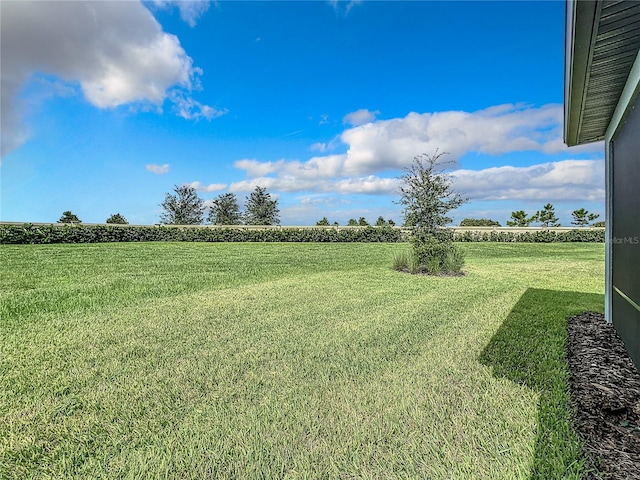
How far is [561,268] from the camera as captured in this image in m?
9.79

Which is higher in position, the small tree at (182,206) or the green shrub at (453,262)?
the small tree at (182,206)

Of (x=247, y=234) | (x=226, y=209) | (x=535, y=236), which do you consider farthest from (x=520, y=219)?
(x=226, y=209)

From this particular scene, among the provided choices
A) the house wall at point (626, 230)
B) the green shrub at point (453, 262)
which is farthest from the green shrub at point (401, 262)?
the house wall at point (626, 230)

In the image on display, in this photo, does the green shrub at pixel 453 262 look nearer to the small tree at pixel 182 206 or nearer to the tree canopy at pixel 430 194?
the tree canopy at pixel 430 194

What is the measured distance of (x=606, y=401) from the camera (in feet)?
7.16

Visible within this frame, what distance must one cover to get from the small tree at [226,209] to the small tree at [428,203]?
28514 mm

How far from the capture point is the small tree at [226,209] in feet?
115

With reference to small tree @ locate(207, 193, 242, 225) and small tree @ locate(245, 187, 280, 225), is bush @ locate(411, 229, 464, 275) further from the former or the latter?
small tree @ locate(207, 193, 242, 225)

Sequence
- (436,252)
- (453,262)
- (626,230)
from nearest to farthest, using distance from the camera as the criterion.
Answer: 1. (626,230)
2. (453,262)
3. (436,252)

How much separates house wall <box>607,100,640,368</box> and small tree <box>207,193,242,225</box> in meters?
33.4

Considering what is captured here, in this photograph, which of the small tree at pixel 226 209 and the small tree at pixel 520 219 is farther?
the small tree at pixel 226 209

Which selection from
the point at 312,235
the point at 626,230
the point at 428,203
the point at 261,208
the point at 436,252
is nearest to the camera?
the point at 626,230

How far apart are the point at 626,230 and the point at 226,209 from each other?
34465 mm

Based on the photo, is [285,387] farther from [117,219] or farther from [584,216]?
[584,216]
